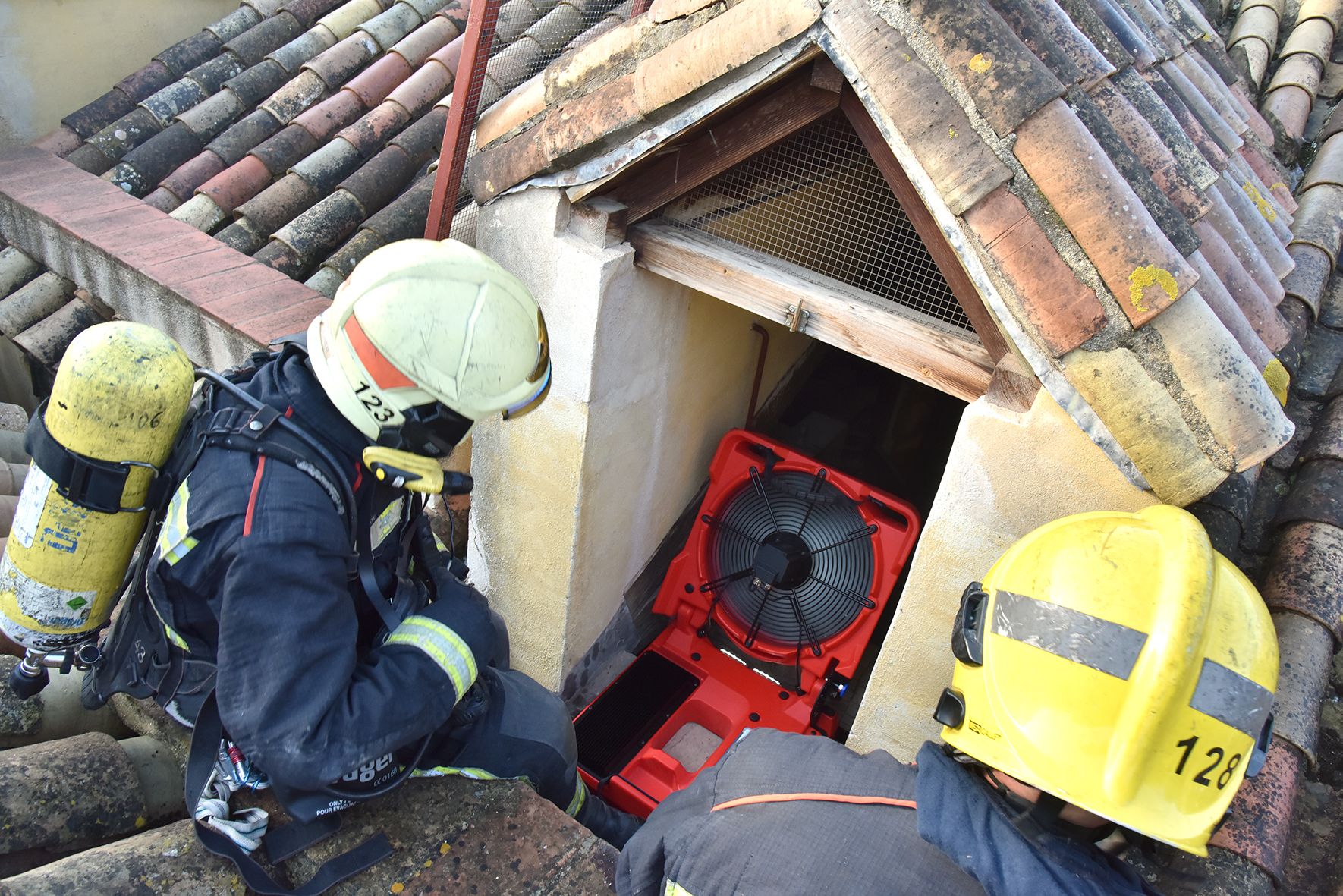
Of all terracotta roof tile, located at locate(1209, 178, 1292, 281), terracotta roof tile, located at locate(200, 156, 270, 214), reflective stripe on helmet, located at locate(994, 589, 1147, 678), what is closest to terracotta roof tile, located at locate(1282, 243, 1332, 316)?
terracotta roof tile, located at locate(1209, 178, 1292, 281)

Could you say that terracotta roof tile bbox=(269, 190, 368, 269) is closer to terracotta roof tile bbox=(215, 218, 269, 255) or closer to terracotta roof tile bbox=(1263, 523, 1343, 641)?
terracotta roof tile bbox=(215, 218, 269, 255)

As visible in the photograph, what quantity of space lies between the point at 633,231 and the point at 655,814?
5.93 feet

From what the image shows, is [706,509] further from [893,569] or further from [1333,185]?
[1333,185]

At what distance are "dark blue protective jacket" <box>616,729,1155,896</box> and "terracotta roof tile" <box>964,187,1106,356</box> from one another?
1.01 m

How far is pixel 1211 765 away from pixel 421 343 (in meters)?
1.88

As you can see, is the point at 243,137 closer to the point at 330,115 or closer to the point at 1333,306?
the point at 330,115

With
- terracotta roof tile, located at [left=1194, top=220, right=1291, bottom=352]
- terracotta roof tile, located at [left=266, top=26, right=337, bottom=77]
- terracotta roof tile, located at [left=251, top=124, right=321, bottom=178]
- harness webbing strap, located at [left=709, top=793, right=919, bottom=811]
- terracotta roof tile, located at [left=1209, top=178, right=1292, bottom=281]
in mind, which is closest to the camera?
harness webbing strap, located at [left=709, top=793, right=919, bottom=811]

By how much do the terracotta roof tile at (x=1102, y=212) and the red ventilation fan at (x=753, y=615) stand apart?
1.87 meters

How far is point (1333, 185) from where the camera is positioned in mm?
4168

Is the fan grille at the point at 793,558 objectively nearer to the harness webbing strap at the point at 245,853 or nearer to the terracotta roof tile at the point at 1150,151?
the terracotta roof tile at the point at 1150,151

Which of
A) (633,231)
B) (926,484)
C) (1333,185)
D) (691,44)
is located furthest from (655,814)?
(1333,185)

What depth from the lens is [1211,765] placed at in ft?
5.88

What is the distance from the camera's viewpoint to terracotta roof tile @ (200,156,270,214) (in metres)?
4.52

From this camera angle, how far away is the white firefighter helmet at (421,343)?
6.63 ft
